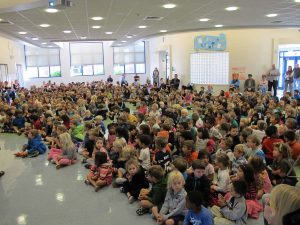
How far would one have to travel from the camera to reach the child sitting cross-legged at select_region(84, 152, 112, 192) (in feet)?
17.0

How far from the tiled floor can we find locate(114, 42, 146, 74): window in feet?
67.0

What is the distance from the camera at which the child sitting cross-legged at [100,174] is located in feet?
17.0

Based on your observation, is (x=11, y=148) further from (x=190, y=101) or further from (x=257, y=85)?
(x=257, y=85)

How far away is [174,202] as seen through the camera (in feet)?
12.4

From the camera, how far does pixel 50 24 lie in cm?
1068

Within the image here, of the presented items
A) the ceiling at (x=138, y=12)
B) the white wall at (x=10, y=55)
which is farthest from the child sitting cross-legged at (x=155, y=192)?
the white wall at (x=10, y=55)

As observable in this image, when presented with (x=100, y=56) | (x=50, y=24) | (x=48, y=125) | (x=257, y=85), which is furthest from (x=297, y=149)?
(x=100, y=56)

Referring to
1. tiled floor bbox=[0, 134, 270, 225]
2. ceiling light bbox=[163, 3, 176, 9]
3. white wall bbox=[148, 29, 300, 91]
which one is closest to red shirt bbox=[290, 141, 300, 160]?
tiled floor bbox=[0, 134, 270, 225]

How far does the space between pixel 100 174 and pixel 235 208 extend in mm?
2611

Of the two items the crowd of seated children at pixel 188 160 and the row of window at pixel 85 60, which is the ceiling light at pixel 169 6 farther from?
the row of window at pixel 85 60

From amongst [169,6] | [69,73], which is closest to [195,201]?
[169,6]

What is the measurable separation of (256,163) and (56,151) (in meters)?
4.67

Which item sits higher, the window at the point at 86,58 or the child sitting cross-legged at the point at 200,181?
the window at the point at 86,58

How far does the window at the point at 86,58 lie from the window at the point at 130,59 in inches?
55.7
